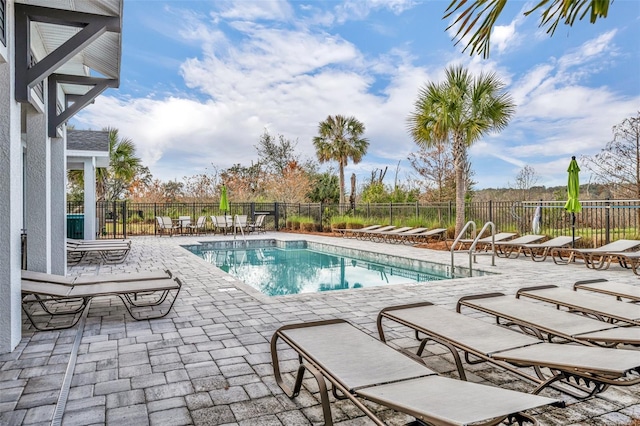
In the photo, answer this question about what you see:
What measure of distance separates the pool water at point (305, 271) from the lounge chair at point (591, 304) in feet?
12.4

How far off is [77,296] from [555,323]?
4228 mm

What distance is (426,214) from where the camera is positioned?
14539 millimetres

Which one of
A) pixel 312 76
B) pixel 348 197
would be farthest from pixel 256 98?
pixel 348 197

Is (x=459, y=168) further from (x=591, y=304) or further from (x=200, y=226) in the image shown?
(x=200, y=226)

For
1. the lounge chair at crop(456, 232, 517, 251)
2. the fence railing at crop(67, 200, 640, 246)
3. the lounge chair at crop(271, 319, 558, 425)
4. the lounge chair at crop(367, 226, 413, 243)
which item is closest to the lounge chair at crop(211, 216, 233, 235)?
the fence railing at crop(67, 200, 640, 246)

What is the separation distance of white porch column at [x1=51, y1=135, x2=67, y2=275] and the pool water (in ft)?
9.68

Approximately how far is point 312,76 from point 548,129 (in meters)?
12.9

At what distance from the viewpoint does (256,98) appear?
2216 centimetres

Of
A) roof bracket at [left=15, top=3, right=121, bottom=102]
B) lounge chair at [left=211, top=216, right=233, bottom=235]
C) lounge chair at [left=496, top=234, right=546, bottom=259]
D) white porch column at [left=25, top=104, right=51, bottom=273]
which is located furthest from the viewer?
lounge chair at [left=211, top=216, right=233, bottom=235]

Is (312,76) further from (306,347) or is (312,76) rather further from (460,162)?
(306,347)

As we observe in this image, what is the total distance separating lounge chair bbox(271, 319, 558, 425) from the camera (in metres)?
1.58

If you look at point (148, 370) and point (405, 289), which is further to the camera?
point (405, 289)

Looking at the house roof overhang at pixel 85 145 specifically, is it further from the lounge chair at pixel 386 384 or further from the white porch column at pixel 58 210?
the lounge chair at pixel 386 384

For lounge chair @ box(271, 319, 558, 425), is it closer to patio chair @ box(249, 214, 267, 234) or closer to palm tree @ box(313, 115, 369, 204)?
patio chair @ box(249, 214, 267, 234)
